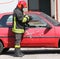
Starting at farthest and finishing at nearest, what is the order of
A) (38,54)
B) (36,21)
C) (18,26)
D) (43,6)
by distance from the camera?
(43,6)
(38,54)
(36,21)
(18,26)

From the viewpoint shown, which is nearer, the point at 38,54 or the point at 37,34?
the point at 37,34

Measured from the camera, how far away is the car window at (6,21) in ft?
40.2

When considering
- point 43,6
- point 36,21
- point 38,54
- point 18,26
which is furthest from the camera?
point 43,6

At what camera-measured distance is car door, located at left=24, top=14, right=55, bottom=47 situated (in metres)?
11.9

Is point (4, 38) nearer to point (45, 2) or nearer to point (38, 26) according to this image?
point (38, 26)

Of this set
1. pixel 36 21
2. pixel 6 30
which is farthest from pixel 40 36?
pixel 6 30

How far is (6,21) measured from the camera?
12.3 m

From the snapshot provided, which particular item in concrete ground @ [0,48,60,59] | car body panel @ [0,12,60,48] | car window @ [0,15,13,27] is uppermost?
car window @ [0,15,13,27]

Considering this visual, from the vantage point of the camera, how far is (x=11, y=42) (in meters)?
12.1

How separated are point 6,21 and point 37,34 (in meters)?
1.22

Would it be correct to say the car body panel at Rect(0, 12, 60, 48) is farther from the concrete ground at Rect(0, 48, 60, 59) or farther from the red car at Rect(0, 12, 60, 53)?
the concrete ground at Rect(0, 48, 60, 59)

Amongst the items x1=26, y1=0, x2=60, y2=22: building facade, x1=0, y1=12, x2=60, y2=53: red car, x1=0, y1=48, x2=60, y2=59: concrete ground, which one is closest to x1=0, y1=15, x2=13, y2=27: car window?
x1=0, y1=12, x2=60, y2=53: red car

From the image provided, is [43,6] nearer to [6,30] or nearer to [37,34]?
[6,30]

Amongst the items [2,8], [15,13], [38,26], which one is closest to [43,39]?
[38,26]
